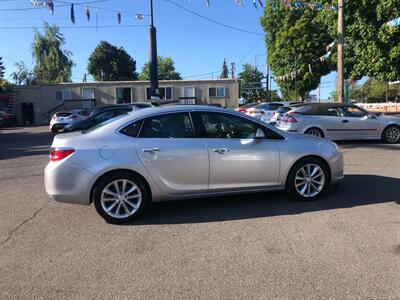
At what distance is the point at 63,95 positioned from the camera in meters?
40.9

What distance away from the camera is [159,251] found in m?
4.51

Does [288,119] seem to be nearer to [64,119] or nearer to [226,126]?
[226,126]

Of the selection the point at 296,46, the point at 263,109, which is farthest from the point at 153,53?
the point at 296,46

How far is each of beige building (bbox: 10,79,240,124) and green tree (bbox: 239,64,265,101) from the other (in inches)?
1254

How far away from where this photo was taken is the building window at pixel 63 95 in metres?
40.8

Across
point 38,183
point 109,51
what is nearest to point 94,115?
point 38,183

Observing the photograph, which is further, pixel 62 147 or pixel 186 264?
pixel 62 147

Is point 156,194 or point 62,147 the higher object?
point 62,147

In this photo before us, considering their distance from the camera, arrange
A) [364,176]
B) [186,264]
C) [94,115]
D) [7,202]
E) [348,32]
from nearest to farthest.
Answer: [186,264], [7,202], [364,176], [94,115], [348,32]

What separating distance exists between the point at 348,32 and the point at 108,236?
62.9 ft

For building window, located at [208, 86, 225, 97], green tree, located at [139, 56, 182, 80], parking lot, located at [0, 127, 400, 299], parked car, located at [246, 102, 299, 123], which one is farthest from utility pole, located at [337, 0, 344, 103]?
green tree, located at [139, 56, 182, 80]

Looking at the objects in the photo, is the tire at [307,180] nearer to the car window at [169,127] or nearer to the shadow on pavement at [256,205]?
the shadow on pavement at [256,205]

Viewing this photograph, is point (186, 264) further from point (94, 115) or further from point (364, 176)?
point (94, 115)

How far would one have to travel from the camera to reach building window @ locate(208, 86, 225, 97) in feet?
131
